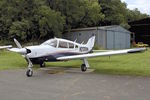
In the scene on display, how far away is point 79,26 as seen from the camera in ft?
158

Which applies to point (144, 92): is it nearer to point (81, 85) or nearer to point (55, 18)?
point (81, 85)

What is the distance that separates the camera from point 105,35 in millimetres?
40469

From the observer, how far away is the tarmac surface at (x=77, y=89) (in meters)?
7.14

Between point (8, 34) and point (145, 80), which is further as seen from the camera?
point (8, 34)

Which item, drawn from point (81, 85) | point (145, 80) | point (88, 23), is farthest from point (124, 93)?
point (88, 23)

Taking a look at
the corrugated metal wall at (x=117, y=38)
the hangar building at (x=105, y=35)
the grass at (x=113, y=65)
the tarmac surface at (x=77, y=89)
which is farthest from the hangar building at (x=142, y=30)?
the tarmac surface at (x=77, y=89)

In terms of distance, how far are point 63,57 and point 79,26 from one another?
35290 millimetres

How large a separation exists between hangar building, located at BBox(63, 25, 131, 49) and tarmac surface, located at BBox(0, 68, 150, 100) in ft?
97.2

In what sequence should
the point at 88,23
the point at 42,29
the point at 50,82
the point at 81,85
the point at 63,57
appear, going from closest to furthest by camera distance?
the point at 81,85 < the point at 50,82 < the point at 63,57 < the point at 42,29 < the point at 88,23

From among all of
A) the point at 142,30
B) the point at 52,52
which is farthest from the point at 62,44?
the point at 142,30

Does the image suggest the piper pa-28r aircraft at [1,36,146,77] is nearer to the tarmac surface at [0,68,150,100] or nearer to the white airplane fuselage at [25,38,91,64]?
the white airplane fuselage at [25,38,91,64]

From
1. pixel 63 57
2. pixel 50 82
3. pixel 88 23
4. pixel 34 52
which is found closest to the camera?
pixel 50 82

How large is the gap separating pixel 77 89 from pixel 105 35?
32734mm

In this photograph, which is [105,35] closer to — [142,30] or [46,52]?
[142,30]
